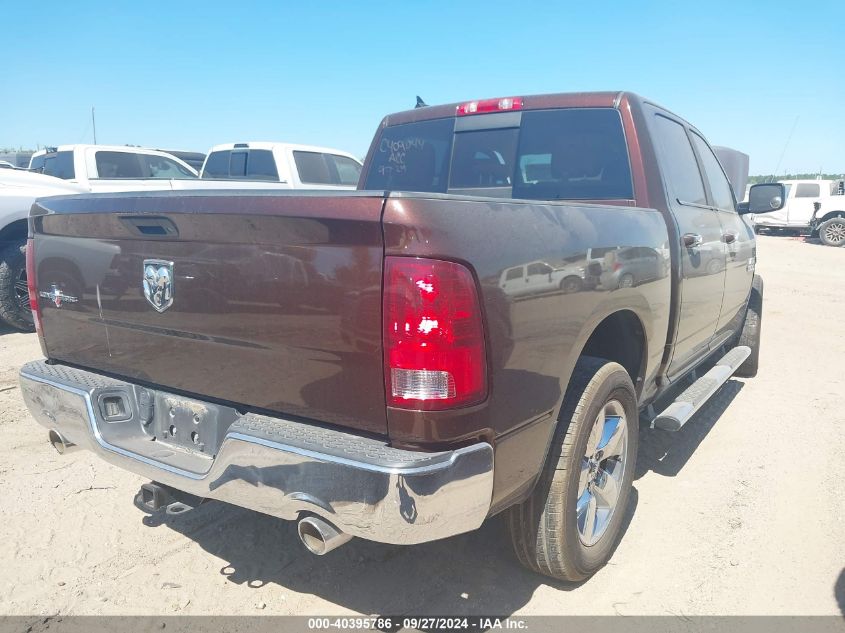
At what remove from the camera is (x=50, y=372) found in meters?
2.60

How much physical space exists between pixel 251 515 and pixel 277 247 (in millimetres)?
1757

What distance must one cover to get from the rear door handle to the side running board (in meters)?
0.85

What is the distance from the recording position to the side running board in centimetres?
310

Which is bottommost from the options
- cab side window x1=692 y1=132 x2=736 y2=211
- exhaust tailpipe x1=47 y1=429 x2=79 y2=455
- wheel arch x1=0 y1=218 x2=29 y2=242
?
exhaust tailpipe x1=47 y1=429 x2=79 y2=455

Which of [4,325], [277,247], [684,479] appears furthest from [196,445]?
[4,325]

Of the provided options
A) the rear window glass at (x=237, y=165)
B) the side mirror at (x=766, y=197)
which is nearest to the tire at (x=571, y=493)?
the side mirror at (x=766, y=197)

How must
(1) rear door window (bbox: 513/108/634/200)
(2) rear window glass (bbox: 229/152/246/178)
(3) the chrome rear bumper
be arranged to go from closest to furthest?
(3) the chrome rear bumper < (1) rear door window (bbox: 513/108/634/200) < (2) rear window glass (bbox: 229/152/246/178)

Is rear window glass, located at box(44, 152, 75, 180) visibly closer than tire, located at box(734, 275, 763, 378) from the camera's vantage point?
No

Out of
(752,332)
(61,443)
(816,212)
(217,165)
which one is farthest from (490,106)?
(816,212)

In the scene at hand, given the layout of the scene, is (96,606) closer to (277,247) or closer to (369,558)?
(369,558)

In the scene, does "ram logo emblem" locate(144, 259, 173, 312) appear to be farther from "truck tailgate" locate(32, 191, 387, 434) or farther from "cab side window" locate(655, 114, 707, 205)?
"cab side window" locate(655, 114, 707, 205)

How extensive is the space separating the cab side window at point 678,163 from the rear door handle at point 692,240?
205mm

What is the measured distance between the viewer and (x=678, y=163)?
3.61 m

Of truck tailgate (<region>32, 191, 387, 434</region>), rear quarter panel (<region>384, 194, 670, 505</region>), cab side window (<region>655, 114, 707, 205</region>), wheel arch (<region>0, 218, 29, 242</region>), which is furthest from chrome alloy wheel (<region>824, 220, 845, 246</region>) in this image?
truck tailgate (<region>32, 191, 387, 434</region>)
